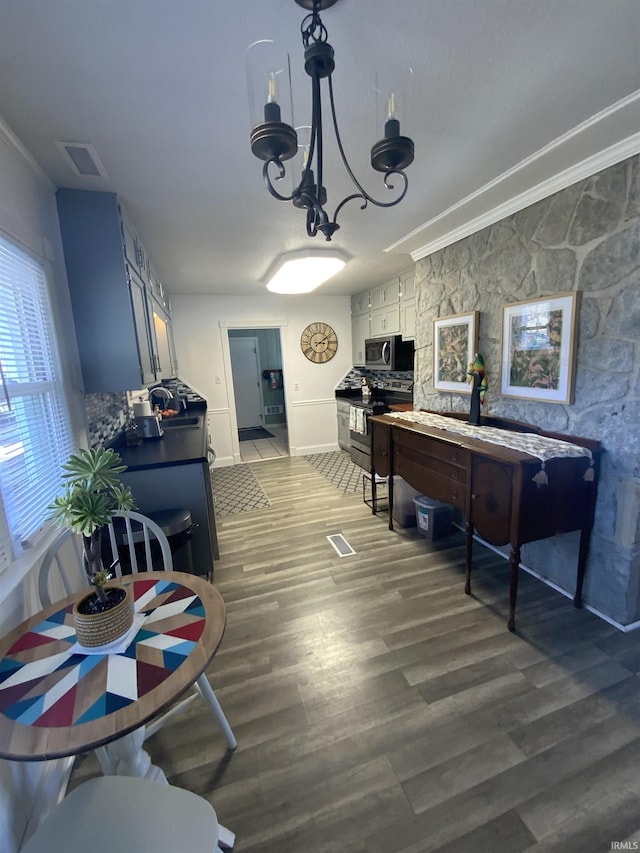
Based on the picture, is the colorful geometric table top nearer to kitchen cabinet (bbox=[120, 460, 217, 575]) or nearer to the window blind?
the window blind

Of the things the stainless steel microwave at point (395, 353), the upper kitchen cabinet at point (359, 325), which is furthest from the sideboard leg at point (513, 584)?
the upper kitchen cabinet at point (359, 325)

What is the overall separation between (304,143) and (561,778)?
8.78 feet

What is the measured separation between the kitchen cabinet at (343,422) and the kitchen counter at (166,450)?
2467mm

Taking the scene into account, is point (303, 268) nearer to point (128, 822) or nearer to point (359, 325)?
point (359, 325)

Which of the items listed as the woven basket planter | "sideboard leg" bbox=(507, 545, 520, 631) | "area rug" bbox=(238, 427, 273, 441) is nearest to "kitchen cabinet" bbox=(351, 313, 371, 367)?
"area rug" bbox=(238, 427, 273, 441)

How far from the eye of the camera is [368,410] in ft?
14.4

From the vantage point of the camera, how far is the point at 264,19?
99 cm

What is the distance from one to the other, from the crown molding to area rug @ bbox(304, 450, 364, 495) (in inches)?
101

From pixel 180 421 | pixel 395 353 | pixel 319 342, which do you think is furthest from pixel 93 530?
pixel 319 342

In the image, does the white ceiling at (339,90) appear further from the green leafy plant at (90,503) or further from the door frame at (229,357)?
the door frame at (229,357)

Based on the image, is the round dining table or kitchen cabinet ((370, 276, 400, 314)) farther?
kitchen cabinet ((370, 276, 400, 314))

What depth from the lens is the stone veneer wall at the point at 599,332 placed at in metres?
1.71

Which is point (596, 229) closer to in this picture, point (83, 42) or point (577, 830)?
point (83, 42)

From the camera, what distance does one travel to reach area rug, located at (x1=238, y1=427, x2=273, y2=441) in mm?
6902
